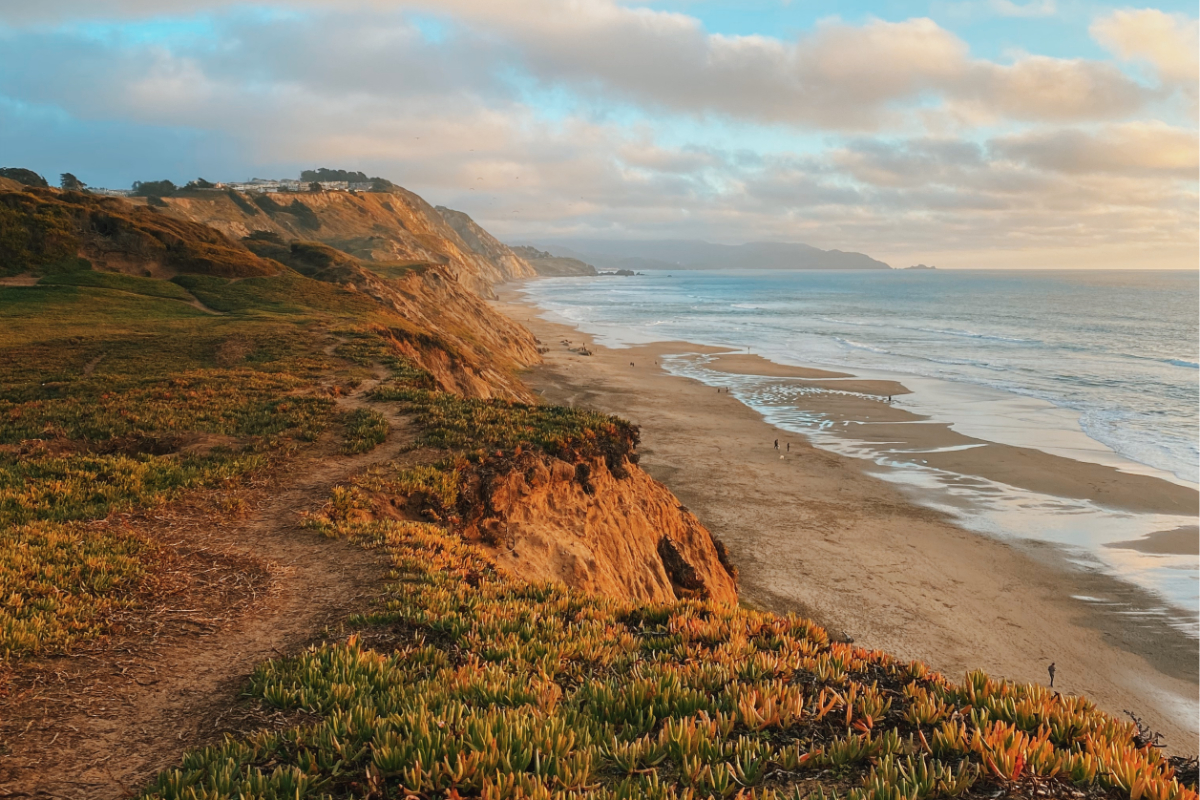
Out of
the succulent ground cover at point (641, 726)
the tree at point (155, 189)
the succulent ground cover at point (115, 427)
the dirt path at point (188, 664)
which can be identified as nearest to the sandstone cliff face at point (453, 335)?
the succulent ground cover at point (115, 427)

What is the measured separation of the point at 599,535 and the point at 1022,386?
1894 inches

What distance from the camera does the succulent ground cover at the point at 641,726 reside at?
404cm

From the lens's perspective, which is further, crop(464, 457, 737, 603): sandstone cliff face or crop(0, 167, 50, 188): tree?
crop(0, 167, 50, 188): tree

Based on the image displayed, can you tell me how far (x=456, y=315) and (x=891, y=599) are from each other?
48.7 metres

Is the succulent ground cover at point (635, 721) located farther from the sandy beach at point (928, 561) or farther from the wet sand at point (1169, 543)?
the wet sand at point (1169, 543)

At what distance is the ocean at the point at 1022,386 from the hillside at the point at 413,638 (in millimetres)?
13464

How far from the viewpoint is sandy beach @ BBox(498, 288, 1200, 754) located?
1547cm

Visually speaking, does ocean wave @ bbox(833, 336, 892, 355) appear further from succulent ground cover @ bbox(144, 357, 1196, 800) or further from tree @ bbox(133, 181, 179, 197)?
tree @ bbox(133, 181, 179, 197)

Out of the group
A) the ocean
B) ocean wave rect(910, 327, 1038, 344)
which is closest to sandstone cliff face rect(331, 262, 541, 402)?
the ocean

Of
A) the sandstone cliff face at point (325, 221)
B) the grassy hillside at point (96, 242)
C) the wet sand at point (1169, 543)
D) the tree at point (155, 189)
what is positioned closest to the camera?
the wet sand at point (1169, 543)

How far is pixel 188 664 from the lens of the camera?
628cm

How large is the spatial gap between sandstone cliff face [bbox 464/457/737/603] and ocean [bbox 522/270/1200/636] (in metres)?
12.4

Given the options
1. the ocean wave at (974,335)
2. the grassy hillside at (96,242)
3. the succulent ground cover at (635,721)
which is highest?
the grassy hillside at (96,242)

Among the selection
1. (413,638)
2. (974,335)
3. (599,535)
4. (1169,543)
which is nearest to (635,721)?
(413,638)
